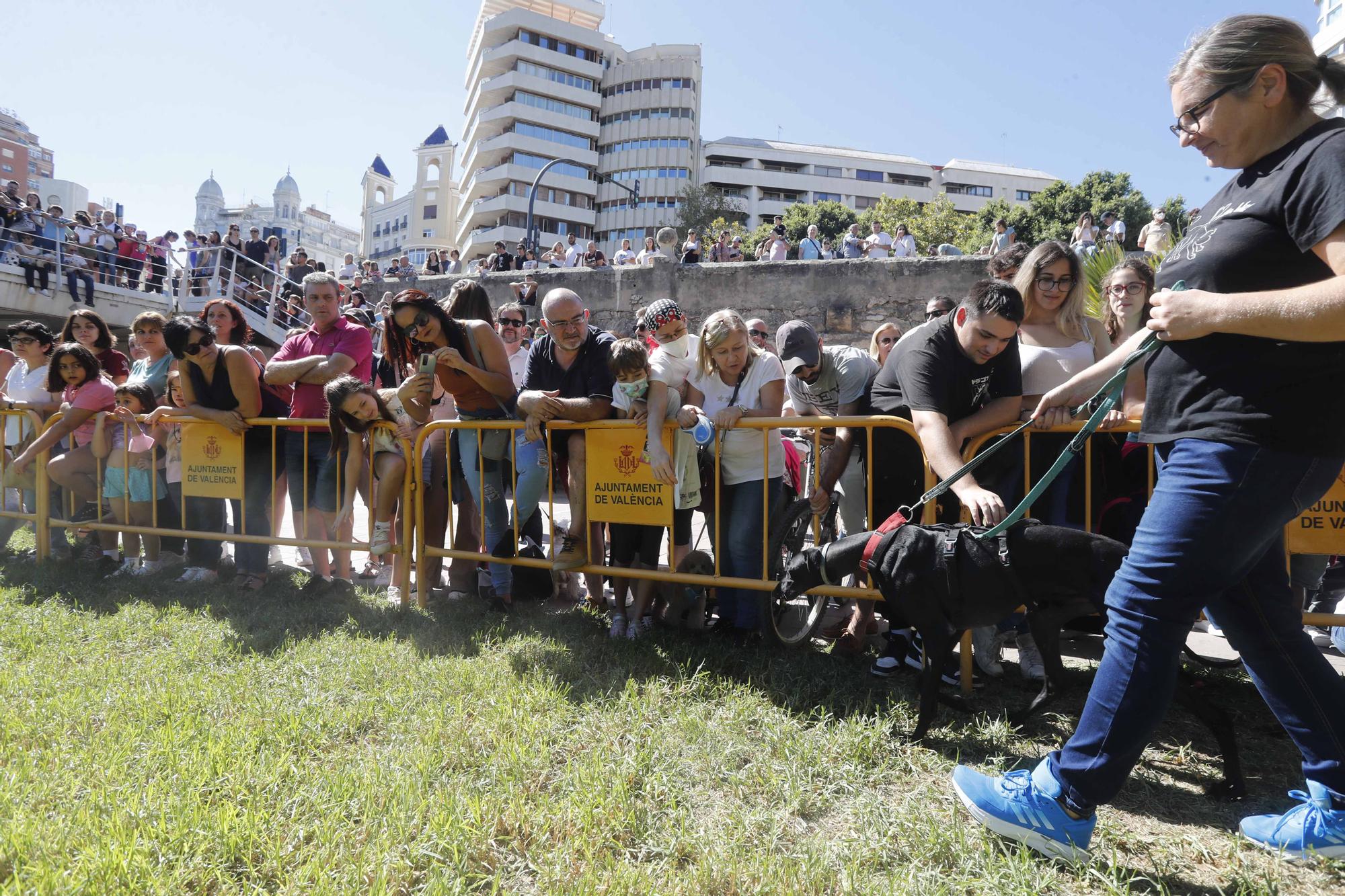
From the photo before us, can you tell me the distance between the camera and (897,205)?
45.4 m

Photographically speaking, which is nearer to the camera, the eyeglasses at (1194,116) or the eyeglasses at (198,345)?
the eyeglasses at (1194,116)

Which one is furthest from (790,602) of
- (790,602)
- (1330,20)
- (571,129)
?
(571,129)

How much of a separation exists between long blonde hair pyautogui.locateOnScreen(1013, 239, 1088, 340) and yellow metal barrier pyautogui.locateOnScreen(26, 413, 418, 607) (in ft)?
11.3

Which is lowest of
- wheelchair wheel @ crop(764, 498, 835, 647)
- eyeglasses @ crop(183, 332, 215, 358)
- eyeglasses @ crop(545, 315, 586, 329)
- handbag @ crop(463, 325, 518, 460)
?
wheelchair wheel @ crop(764, 498, 835, 647)

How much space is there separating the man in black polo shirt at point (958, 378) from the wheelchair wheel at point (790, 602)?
1.93 ft

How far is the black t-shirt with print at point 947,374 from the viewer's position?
310cm

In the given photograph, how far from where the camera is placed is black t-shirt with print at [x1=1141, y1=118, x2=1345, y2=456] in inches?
66.9

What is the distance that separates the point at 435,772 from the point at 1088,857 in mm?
1840

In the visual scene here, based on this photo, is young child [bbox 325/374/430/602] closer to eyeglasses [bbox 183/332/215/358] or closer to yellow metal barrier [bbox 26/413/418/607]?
yellow metal barrier [bbox 26/413/418/607]

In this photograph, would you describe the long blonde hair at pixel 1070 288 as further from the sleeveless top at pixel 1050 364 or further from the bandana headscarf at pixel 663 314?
the bandana headscarf at pixel 663 314

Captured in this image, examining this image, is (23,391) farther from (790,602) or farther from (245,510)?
(790,602)

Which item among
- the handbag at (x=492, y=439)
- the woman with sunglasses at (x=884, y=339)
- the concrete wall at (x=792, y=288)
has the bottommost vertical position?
the handbag at (x=492, y=439)

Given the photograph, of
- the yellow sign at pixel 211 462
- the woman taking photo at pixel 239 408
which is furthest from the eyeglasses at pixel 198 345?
the yellow sign at pixel 211 462

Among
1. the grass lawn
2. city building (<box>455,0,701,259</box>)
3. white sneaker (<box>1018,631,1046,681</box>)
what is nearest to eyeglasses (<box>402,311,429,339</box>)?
the grass lawn
